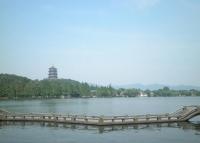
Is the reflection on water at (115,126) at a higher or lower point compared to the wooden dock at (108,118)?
lower

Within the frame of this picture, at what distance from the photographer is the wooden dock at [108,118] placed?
52.8 metres

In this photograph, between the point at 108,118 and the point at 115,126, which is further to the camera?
the point at 108,118

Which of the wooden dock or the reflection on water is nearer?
the reflection on water

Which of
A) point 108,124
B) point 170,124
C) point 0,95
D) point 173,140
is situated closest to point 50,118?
point 108,124

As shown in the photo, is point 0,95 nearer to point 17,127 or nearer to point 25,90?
point 25,90

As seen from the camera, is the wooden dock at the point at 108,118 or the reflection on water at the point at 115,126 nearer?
the reflection on water at the point at 115,126

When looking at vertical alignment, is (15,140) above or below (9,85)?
below

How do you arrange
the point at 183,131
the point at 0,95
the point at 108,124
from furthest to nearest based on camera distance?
the point at 0,95, the point at 108,124, the point at 183,131

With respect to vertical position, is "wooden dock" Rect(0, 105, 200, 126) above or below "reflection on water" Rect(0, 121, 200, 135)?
above

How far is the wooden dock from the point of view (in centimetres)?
5284

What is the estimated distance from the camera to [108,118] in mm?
53031

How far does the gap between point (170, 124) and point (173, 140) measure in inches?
535

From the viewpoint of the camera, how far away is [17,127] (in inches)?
2095

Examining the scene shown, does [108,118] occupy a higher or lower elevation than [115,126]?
higher
